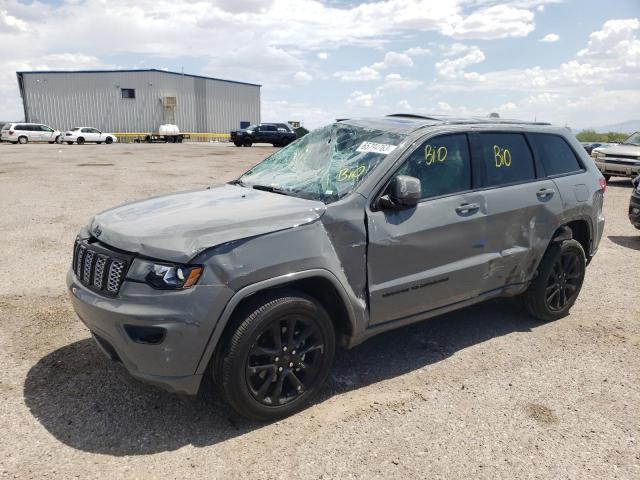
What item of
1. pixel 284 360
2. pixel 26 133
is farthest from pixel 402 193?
pixel 26 133

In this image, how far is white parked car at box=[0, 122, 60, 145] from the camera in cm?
3422

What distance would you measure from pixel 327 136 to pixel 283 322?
1.77m

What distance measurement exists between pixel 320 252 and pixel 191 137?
161 ft

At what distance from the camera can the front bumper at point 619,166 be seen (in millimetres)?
14008

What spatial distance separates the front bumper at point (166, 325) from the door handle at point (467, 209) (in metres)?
1.83

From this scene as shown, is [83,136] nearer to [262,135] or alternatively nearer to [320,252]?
[262,135]

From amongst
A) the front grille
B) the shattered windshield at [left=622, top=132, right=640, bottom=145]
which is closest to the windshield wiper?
the front grille

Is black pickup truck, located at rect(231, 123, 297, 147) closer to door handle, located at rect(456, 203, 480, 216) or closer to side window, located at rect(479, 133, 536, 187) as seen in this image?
side window, located at rect(479, 133, 536, 187)

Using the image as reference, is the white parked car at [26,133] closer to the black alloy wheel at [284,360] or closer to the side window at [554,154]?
the side window at [554,154]

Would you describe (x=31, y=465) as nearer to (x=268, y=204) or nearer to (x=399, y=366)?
(x=268, y=204)

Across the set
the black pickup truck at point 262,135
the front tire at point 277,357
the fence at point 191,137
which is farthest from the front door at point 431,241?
the fence at point 191,137

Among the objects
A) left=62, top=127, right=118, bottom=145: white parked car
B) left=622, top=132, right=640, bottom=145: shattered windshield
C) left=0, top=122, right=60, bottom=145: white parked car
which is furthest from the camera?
left=62, top=127, right=118, bottom=145: white parked car

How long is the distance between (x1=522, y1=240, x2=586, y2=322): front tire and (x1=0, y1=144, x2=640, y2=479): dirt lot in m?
0.15

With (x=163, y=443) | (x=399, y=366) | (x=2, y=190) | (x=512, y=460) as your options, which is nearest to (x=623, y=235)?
(x=399, y=366)
